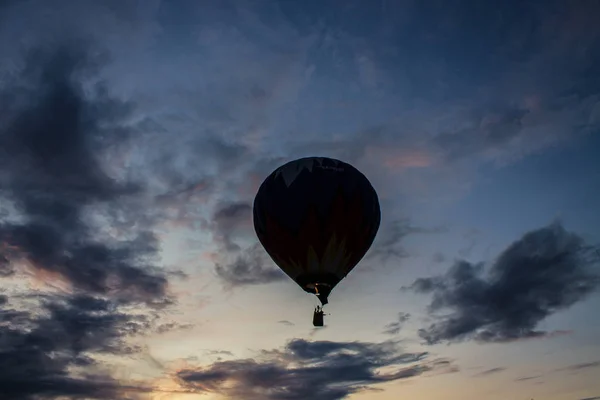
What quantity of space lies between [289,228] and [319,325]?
6.65 m

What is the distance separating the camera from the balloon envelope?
117ft

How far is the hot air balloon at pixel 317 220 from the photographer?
117 ft

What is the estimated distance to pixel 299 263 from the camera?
119 ft

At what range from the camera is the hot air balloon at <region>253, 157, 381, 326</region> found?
1406 inches

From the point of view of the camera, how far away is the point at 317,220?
35656mm

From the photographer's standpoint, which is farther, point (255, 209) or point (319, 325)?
point (255, 209)

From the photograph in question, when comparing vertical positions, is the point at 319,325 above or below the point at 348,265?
below

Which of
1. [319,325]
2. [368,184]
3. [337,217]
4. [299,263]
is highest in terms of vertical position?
[368,184]

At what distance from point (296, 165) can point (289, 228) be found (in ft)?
15.3

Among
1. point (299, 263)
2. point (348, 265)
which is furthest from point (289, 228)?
point (348, 265)

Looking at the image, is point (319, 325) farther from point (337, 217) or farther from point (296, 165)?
point (296, 165)

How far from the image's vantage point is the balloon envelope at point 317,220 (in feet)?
117

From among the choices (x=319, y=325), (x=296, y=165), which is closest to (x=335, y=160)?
(x=296, y=165)

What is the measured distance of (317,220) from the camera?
35.7 meters
